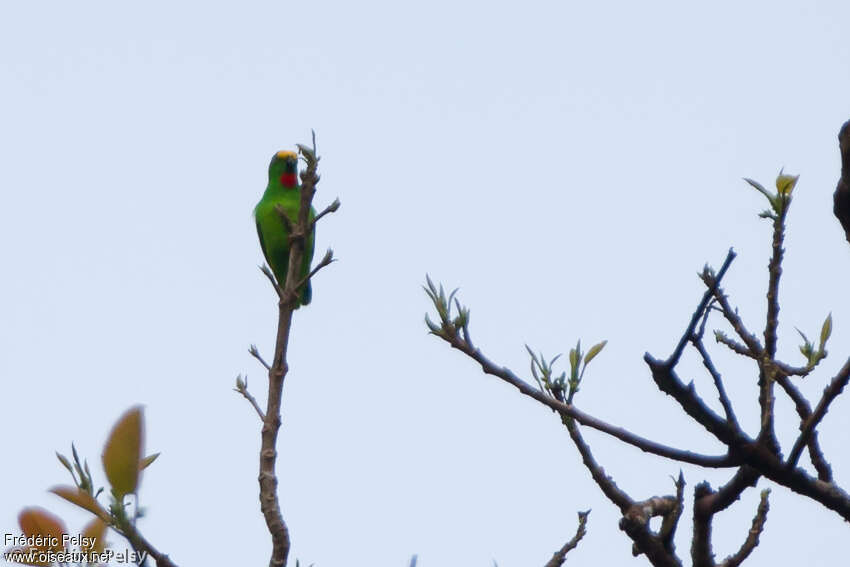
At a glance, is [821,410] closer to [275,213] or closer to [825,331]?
[825,331]

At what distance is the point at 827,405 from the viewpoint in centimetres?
203

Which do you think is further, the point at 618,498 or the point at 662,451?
the point at 618,498

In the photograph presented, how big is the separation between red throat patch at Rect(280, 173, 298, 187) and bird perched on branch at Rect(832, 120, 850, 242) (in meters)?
7.65

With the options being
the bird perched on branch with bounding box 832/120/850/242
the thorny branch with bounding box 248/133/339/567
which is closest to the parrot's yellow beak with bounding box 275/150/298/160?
the thorny branch with bounding box 248/133/339/567

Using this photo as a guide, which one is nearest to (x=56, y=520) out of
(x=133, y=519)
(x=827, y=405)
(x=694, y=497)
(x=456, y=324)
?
(x=133, y=519)

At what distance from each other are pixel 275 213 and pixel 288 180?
25.9 inches

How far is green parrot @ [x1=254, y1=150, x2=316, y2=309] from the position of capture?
9.03 meters

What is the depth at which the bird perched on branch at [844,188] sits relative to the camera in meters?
2.12

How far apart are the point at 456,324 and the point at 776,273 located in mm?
716

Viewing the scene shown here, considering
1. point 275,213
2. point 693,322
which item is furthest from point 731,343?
point 275,213

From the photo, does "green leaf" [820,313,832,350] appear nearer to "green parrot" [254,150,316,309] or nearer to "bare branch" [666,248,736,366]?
"bare branch" [666,248,736,366]

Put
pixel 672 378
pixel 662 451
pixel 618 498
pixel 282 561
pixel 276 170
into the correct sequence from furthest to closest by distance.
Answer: pixel 276 170 → pixel 618 498 → pixel 282 561 → pixel 662 451 → pixel 672 378

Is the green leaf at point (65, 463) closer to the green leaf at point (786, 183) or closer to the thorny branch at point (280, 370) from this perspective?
the thorny branch at point (280, 370)

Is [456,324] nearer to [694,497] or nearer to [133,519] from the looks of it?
[694,497]
